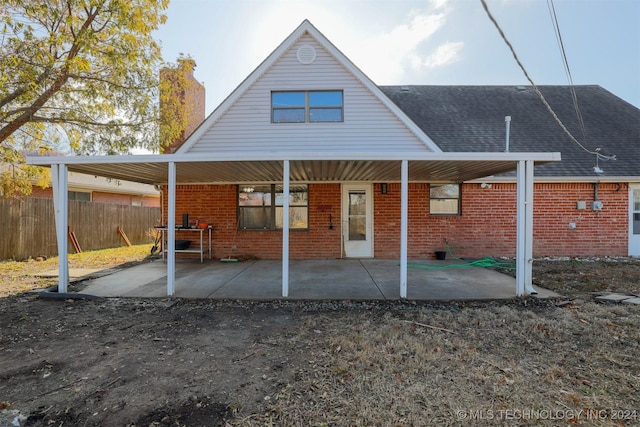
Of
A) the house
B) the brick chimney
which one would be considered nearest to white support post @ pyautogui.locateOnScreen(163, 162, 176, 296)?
the house

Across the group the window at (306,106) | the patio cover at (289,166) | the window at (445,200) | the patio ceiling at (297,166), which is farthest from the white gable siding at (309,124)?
the patio cover at (289,166)

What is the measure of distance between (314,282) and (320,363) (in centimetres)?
331

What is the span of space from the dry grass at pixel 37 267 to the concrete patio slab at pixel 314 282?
3.83 ft

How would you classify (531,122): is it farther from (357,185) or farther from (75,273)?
(75,273)

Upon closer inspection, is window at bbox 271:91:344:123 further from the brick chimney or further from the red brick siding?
the brick chimney

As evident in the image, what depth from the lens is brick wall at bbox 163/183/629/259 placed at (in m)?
9.51

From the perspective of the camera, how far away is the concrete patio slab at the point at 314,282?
18.9 ft

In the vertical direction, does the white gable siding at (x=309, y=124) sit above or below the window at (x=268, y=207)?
above

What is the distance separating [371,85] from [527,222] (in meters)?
5.52

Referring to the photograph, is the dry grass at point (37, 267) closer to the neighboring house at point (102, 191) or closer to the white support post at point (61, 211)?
the white support post at point (61, 211)

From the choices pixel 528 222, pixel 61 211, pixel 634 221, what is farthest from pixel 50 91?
pixel 634 221

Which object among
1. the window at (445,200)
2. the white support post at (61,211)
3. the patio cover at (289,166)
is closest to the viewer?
the patio cover at (289,166)

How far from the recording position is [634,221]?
9586 mm

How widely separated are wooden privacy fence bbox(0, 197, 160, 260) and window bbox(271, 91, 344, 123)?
334 inches
